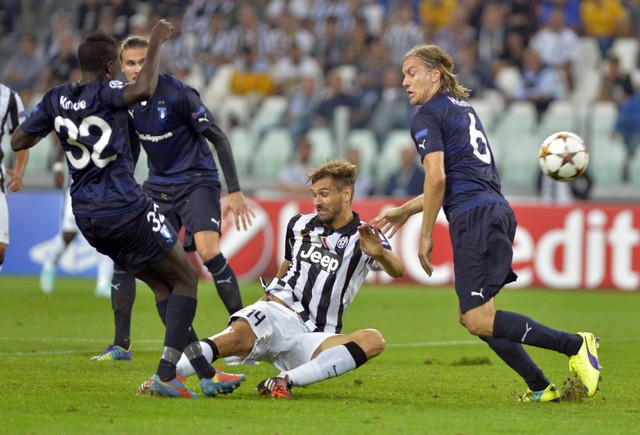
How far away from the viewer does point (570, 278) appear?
1695cm

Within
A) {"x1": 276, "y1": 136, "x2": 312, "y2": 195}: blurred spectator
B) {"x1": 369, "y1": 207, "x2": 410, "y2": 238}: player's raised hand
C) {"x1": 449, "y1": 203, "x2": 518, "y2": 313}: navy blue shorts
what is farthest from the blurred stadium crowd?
{"x1": 449, "y1": 203, "x2": 518, "y2": 313}: navy blue shorts

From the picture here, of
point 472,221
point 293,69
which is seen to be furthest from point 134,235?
point 293,69

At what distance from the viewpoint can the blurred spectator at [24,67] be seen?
73.4ft

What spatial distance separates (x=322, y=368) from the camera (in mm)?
6848

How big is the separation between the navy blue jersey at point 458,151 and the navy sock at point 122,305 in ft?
10.3

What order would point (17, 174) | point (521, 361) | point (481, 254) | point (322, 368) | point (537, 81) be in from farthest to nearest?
point (537, 81) < point (17, 174) < point (521, 361) < point (322, 368) < point (481, 254)

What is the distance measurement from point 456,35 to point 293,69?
315 centimetres

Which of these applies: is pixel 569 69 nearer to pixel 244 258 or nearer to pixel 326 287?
pixel 244 258

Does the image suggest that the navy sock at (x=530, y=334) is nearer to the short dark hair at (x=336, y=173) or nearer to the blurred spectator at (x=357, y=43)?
the short dark hair at (x=336, y=173)

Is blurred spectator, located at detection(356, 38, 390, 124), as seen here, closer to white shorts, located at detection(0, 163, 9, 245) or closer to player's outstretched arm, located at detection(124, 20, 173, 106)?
white shorts, located at detection(0, 163, 9, 245)

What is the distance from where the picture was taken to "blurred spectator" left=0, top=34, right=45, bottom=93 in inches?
881

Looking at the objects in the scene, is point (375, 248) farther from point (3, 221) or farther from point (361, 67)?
point (361, 67)

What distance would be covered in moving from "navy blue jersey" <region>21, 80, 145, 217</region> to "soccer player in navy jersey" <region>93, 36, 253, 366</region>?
6.03 ft

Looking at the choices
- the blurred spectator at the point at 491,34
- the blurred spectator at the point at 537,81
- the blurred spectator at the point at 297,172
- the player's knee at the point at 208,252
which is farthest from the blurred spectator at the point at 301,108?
the player's knee at the point at 208,252
